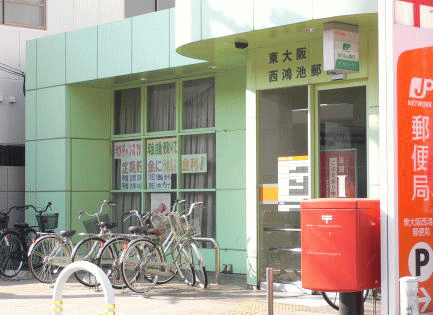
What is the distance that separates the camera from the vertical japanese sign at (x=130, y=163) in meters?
17.9

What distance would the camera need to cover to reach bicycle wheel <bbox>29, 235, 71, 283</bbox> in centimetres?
1440

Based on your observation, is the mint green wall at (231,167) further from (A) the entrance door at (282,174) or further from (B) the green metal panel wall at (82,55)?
(B) the green metal panel wall at (82,55)

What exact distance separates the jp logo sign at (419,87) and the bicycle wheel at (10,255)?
28.5 feet

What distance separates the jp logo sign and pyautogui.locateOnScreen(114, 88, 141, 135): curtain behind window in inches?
369

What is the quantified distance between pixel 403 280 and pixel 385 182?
5.21ft

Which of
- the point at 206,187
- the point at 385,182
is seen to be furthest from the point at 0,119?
the point at 385,182

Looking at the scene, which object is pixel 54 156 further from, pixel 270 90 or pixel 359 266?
pixel 359 266

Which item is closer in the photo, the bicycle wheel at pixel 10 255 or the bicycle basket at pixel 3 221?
the bicycle wheel at pixel 10 255

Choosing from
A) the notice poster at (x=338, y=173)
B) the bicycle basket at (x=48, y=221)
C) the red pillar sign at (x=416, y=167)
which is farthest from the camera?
the bicycle basket at (x=48, y=221)

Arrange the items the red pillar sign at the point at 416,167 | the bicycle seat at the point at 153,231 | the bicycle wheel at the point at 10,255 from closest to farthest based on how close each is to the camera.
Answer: the red pillar sign at the point at 416,167
the bicycle seat at the point at 153,231
the bicycle wheel at the point at 10,255

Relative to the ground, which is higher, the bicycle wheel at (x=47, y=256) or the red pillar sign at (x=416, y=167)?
the red pillar sign at (x=416, y=167)

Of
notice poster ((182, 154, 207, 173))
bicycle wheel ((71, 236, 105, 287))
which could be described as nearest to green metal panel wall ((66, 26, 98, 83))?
notice poster ((182, 154, 207, 173))

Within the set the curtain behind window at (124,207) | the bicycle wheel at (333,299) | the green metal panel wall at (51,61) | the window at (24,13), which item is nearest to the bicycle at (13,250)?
the curtain behind window at (124,207)

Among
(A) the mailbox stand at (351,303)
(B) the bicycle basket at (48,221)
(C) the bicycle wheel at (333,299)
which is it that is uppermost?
(B) the bicycle basket at (48,221)
